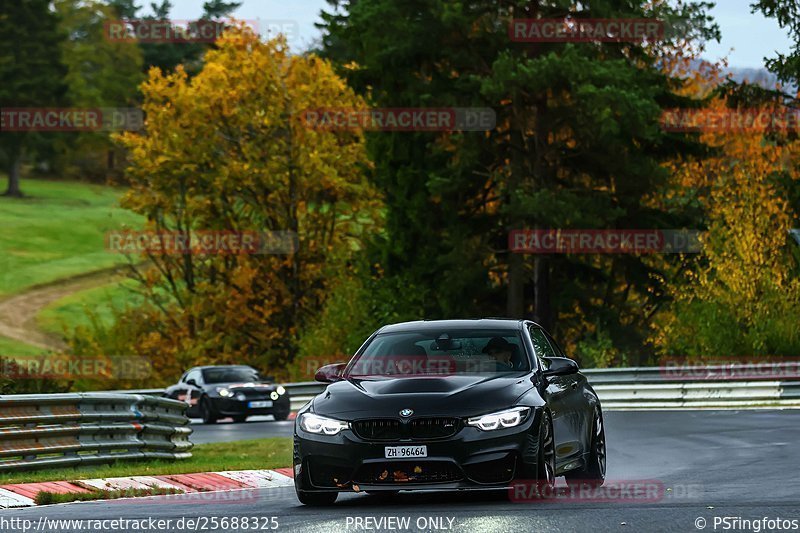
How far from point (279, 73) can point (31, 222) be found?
6124 cm

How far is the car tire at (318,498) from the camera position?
41.4 feet

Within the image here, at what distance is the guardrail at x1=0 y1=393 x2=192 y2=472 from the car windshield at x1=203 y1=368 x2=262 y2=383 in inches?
683

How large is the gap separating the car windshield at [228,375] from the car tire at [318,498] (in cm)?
2628

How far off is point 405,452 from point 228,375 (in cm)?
2759

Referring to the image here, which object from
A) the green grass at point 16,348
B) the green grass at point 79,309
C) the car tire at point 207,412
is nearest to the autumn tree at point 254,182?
the car tire at point 207,412

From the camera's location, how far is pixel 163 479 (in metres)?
16.8

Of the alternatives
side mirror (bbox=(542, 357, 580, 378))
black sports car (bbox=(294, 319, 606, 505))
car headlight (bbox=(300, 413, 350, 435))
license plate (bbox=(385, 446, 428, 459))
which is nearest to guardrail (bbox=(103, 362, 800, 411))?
side mirror (bbox=(542, 357, 580, 378))

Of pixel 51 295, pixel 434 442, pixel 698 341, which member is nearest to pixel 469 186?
pixel 698 341

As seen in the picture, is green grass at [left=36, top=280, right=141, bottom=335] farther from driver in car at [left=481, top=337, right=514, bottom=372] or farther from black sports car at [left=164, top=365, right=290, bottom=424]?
driver in car at [left=481, top=337, right=514, bottom=372]

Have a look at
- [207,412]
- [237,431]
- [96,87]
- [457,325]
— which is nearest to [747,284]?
[207,412]

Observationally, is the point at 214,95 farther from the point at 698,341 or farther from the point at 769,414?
the point at 769,414

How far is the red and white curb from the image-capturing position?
14633mm

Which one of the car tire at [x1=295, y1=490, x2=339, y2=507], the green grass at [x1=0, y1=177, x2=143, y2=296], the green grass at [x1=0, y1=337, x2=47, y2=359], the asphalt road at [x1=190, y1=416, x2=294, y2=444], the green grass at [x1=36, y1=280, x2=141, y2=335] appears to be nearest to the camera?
the car tire at [x1=295, y1=490, x2=339, y2=507]

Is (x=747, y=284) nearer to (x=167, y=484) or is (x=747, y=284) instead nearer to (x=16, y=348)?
(x=167, y=484)
